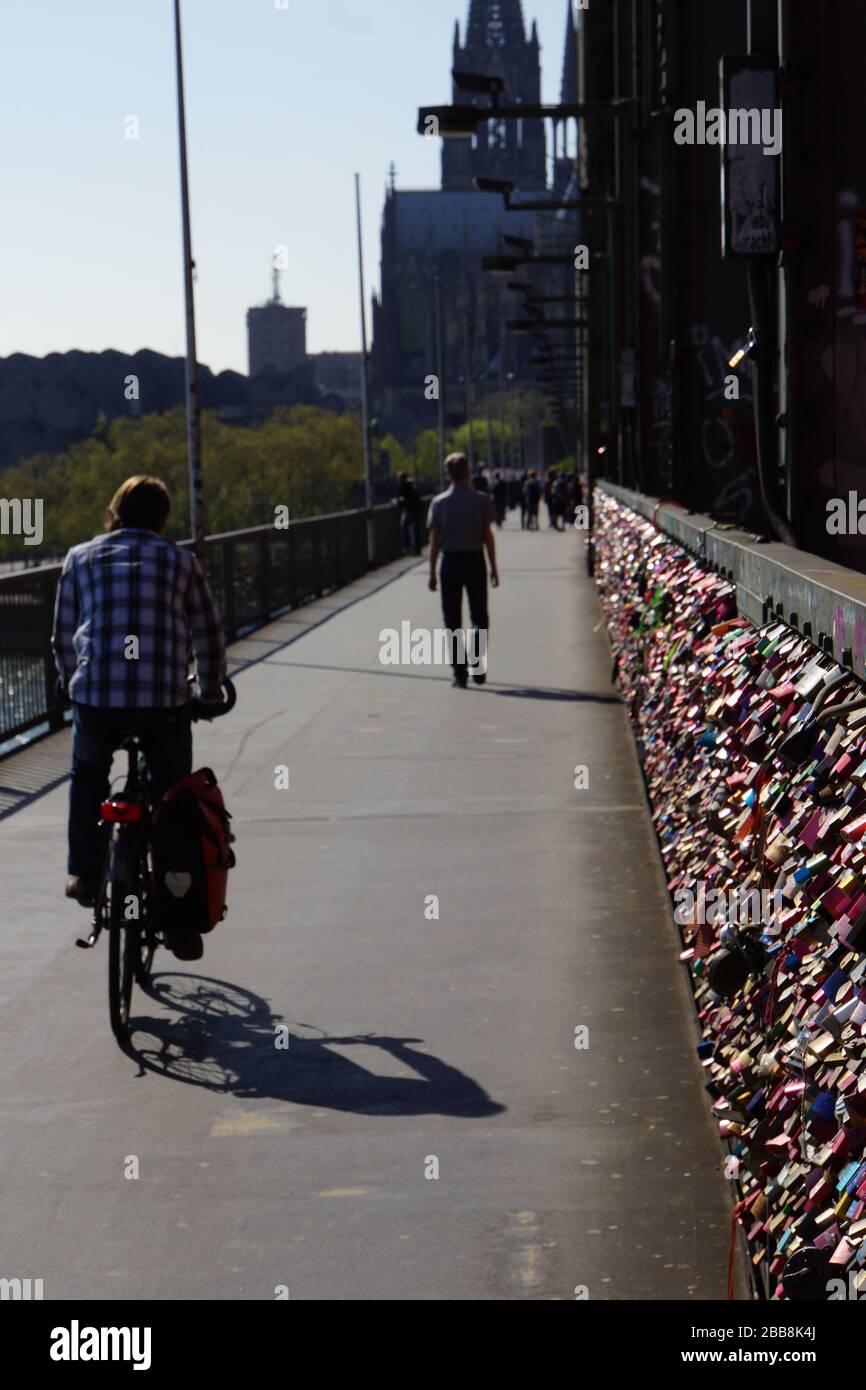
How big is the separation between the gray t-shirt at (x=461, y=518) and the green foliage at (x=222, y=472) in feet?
373

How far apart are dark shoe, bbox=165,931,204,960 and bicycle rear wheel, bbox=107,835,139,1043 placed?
5.1 inches

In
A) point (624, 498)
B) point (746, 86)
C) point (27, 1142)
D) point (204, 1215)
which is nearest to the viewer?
point (204, 1215)

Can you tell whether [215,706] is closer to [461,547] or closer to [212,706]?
[212,706]

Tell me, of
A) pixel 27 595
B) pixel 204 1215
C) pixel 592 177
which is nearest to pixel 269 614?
pixel 27 595

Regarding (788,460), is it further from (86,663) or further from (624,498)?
(624,498)

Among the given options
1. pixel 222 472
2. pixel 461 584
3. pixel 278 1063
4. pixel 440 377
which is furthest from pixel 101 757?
pixel 222 472

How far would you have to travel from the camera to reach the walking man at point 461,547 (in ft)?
58.6

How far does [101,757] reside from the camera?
7.35 m

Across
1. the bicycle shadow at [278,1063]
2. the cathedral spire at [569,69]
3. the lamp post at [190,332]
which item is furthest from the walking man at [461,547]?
the cathedral spire at [569,69]

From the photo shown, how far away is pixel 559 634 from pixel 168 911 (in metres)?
16.8

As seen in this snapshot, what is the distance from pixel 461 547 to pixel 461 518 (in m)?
0.25

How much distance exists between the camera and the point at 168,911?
23.3 feet

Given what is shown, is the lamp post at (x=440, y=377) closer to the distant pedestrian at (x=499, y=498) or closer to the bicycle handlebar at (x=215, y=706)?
Result: the distant pedestrian at (x=499, y=498)

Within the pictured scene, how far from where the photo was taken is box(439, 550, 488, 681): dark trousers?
714 inches
